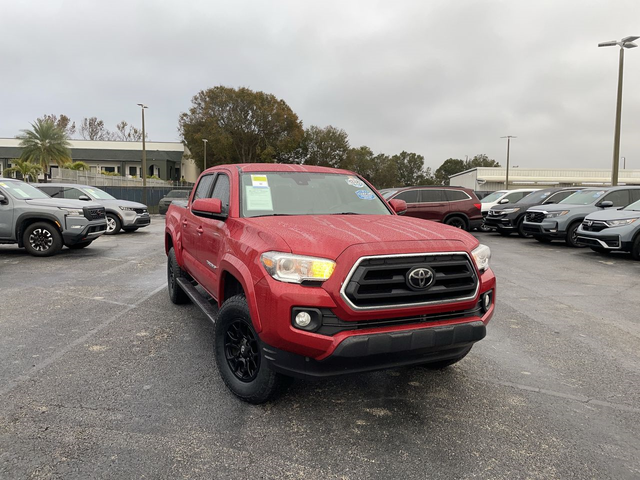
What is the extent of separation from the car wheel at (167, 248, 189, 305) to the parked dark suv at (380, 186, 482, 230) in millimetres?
10952

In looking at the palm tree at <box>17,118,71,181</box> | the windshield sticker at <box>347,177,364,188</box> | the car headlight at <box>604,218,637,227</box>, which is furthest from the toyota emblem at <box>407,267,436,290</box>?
the palm tree at <box>17,118,71,181</box>

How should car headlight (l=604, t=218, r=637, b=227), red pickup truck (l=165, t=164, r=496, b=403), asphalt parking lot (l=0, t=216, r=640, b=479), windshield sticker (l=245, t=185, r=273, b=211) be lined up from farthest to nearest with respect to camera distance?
car headlight (l=604, t=218, r=637, b=227) < windshield sticker (l=245, t=185, r=273, b=211) < red pickup truck (l=165, t=164, r=496, b=403) < asphalt parking lot (l=0, t=216, r=640, b=479)

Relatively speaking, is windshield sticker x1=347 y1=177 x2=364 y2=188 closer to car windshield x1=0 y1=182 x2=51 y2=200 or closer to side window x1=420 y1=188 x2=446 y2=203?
car windshield x1=0 y1=182 x2=51 y2=200

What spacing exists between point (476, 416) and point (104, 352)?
10.7 feet

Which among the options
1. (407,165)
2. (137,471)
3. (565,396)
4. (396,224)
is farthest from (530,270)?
(407,165)

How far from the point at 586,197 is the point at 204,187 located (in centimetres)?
1301

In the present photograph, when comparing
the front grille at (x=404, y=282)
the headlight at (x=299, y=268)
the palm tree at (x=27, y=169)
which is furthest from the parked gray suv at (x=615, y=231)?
the palm tree at (x=27, y=169)

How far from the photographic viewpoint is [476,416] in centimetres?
309

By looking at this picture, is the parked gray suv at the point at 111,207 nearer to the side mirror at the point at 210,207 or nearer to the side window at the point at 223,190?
the side window at the point at 223,190

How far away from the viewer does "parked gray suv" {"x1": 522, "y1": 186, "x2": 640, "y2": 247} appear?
1297 cm

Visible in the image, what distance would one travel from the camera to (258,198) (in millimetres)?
3881

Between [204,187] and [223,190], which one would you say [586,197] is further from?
[223,190]

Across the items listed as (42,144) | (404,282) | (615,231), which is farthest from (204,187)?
(42,144)

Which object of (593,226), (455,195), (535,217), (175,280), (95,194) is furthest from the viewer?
(455,195)
